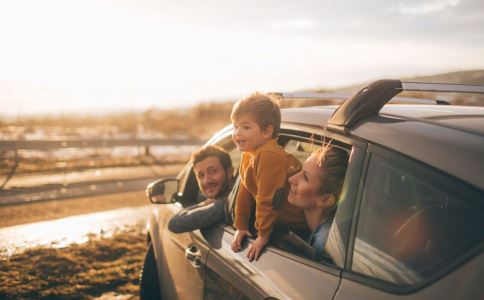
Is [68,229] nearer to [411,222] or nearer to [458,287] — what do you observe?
[411,222]

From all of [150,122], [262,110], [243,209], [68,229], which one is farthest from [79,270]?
[150,122]

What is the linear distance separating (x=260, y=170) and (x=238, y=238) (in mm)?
397

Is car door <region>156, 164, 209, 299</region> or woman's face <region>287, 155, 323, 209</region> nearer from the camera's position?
woman's face <region>287, 155, 323, 209</region>

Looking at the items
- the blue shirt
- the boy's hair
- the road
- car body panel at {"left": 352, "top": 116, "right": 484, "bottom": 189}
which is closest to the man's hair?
the boy's hair

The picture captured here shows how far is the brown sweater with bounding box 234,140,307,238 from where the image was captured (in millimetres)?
2354

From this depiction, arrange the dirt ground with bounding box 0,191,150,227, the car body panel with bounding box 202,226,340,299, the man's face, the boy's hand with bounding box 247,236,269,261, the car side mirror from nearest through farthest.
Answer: the car body panel with bounding box 202,226,340,299 < the boy's hand with bounding box 247,236,269,261 < the man's face < the car side mirror < the dirt ground with bounding box 0,191,150,227

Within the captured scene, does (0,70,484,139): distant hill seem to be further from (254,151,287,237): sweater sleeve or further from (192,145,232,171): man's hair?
(254,151,287,237): sweater sleeve

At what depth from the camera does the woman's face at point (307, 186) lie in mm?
2207

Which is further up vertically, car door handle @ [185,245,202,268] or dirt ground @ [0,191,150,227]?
car door handle @ [185,245,202,268]

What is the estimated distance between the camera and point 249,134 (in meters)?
2.76

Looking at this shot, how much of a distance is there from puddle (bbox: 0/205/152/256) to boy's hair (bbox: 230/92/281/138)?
447 cm

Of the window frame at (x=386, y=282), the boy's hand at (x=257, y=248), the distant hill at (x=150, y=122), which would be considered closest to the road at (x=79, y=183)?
the boy's hand at (x=257, y=248)

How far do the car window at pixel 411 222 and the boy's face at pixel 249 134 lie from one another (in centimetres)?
105

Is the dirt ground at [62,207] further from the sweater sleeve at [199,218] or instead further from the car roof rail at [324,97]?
the car roof rail at [324,97]
